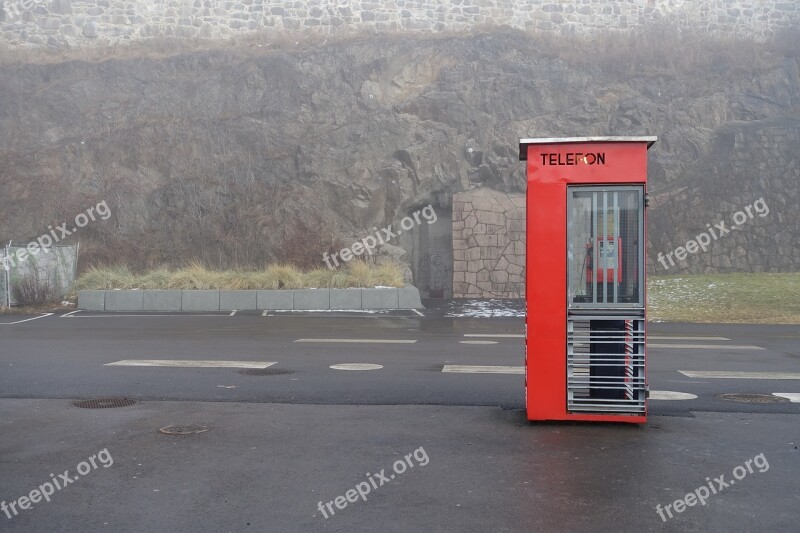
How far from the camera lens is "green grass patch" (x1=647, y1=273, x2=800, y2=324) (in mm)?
19750

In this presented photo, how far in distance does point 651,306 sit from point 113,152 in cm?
2060

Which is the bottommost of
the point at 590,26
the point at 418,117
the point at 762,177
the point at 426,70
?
the point at 762,177

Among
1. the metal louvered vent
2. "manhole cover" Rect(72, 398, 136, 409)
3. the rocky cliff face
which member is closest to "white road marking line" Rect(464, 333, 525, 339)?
the metal louvered vent

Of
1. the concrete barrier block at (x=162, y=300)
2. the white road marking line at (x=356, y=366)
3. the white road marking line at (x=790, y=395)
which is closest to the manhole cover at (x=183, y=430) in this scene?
the white road marking line at (x=356, y=366)

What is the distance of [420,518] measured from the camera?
4922 mm

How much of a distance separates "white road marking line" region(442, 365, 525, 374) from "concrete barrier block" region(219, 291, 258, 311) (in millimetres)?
11517

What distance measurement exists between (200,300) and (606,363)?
16.4 m

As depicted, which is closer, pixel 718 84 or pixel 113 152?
pixel 113 152

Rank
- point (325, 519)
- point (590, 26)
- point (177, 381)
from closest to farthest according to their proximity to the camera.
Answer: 1. point (325, 519)
2. point (177, 381)
3. point (590, 26)

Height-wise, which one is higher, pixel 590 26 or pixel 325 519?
pixel 590 26

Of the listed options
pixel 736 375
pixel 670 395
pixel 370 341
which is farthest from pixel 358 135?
pixel 670 395

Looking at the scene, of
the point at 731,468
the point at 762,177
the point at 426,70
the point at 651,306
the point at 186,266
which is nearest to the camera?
the point at 731,468

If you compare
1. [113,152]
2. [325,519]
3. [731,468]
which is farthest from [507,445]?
[113,152]

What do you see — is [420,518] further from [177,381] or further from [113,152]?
[113,152]
